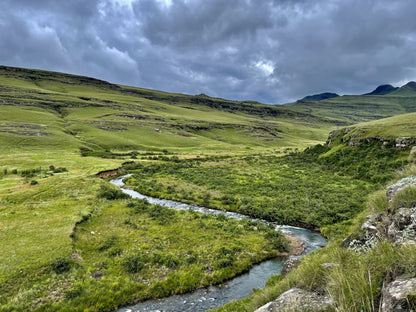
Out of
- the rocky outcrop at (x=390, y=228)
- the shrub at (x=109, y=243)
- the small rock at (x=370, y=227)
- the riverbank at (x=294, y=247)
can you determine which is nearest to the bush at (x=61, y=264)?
the shrub at (x=109, y=243)

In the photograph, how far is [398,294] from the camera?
530 centimetres

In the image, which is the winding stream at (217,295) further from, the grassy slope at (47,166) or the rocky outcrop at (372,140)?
the rocky outcrop at (372,140)

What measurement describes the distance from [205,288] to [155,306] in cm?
438

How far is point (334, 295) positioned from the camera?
268 inches

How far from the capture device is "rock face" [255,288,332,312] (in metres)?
7.09

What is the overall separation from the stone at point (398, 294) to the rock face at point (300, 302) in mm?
1773

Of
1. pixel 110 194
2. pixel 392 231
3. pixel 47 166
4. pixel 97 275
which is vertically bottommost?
pixel 97 275

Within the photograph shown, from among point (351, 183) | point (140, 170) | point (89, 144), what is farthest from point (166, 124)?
point (351, 183)

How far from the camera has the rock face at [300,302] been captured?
7089mm

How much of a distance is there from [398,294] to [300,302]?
3398 mm

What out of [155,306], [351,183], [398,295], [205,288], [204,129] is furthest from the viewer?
[204,129]

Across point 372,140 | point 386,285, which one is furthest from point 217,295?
point 372,140

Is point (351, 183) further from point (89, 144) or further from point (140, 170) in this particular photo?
point (89, 144)

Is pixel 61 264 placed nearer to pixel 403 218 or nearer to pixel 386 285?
pixel 386 285
